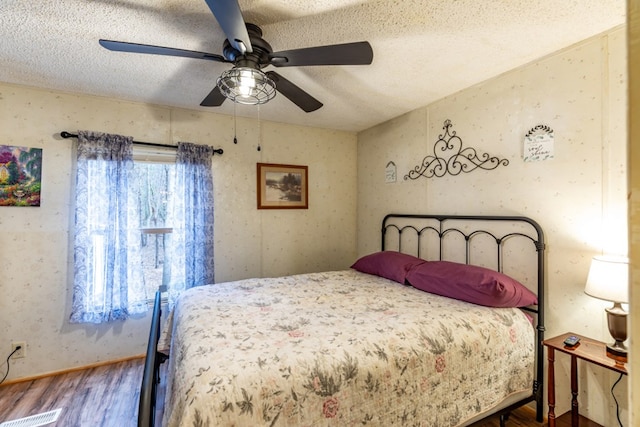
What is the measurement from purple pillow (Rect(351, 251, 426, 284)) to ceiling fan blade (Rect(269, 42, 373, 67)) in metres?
1.69

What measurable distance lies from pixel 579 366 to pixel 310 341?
1.76 m

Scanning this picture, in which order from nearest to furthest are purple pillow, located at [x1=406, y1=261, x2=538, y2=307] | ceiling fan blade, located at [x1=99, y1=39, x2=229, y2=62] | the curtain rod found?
ceiling fan blade, located at [x1=99, y1=39, x2=229, y2=62]
purple pillow, located at [x1=406, y1=261, x2=538, y2=307]
the curtain rod

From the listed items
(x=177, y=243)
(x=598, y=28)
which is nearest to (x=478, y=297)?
(x=598, y=28)

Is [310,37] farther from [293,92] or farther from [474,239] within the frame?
[474,239]

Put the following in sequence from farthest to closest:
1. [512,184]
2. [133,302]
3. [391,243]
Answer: [391,243] → [133,302] → [512,184]

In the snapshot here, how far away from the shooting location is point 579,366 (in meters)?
1.85

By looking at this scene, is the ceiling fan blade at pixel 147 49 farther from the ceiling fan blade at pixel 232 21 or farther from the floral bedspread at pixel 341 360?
the floral bedspread at pixel 341 360

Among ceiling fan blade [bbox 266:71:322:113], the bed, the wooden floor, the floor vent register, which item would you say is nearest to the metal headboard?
the bed

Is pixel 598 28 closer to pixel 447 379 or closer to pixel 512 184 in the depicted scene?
pixel 512 184

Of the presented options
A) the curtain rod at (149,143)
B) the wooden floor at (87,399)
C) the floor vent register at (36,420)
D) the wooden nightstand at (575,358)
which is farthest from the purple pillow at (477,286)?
the floor vent register at (36,420)

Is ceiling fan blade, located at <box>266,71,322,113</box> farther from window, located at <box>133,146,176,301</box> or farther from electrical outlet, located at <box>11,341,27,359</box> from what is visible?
electrical outlet, located at <box>11,341,27,359</box>

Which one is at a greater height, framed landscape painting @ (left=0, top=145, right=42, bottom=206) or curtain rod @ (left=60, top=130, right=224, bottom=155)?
curtain rod @ (left=60, top=130, right=224, bottom=155)

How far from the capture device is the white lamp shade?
4.82 feet

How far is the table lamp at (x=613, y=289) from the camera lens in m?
1.47
